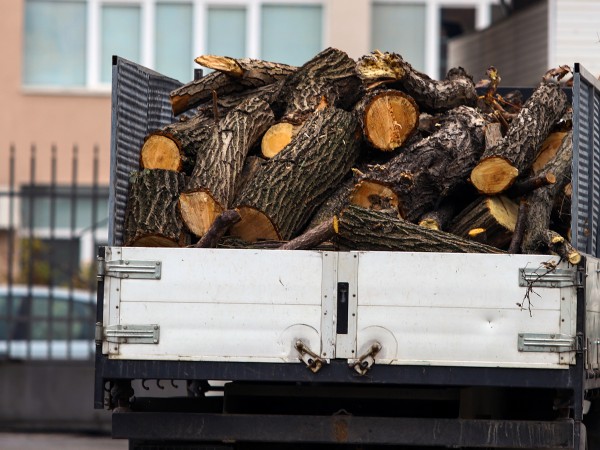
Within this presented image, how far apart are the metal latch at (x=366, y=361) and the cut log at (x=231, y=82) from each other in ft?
10.0

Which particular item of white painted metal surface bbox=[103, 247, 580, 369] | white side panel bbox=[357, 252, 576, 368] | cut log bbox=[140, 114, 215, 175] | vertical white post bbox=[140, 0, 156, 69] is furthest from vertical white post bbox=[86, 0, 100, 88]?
white side panel bbox=[357, 252, 576, 368]

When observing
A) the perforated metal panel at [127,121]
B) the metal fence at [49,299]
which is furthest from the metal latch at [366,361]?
the metal fence at [49,299]

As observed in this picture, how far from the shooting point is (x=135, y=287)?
6.96 m

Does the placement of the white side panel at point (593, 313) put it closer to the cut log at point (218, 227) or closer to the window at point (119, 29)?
the cut log at point (218, 227)

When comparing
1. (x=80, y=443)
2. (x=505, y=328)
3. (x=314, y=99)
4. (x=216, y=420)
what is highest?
(x=314, y=99)

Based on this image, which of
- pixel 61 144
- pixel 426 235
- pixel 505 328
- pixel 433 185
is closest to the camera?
pixel 505 328

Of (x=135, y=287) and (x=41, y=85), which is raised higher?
(x=41, y=85)

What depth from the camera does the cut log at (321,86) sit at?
9008 millimetres

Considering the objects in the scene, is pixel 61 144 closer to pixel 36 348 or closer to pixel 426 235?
pixel 36 348

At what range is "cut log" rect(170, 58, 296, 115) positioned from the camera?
941cm

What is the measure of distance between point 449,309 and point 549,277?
0.52 m

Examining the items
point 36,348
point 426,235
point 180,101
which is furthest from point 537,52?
point 426,235

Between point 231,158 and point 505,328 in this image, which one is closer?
point 505,328

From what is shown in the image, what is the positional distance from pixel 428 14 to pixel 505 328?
17.5m
